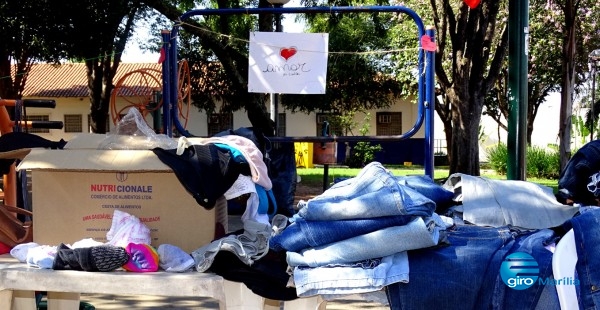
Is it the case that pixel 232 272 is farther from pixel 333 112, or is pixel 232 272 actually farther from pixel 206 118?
pixel 206 118

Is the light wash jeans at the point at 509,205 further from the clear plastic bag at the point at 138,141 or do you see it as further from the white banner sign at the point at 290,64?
the white banner sign at the point at 290,64

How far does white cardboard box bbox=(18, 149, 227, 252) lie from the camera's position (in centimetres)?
267

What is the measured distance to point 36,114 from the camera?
114ft

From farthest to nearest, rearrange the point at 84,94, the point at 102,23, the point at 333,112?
1. the point at 84,94
2. the point at 333,112
3. the point at 102,23

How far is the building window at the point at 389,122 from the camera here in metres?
33.8

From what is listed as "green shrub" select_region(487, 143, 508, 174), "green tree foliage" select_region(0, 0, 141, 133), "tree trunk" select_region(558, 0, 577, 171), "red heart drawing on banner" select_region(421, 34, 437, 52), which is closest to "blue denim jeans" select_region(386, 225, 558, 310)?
"red heart drawing on banner" select_region(421, 34, 437, 52)

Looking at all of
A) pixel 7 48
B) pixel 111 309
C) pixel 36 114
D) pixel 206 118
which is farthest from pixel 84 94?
pixel 111 309

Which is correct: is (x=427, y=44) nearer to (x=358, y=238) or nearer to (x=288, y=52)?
(x=288, y=52)

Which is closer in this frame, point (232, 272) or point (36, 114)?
point (232, 272)

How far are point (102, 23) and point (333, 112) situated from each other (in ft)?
52.2

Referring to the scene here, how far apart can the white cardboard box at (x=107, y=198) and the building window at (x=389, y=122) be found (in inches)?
1233

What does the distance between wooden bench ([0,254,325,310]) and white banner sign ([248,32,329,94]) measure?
2.85 metres

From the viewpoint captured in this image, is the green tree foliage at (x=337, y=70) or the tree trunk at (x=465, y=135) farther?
the green tree foliage at (x=337, y=70)

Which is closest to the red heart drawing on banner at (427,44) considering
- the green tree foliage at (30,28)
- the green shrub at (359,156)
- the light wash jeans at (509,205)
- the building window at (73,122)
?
the light wash jeans at (509,205)
